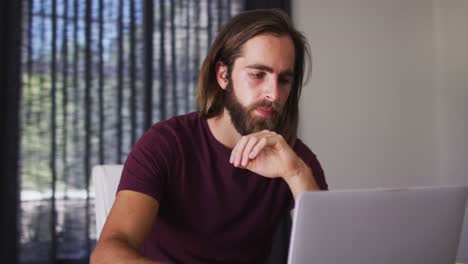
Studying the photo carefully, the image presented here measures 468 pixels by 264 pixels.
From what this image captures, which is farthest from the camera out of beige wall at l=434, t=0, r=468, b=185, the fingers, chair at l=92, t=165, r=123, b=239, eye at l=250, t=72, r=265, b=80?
beige wall at l=434, t=0, r=468, b=185

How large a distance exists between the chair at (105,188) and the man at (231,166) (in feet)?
0.33

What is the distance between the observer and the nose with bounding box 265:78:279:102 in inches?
56.6

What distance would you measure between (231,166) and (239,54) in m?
0.32

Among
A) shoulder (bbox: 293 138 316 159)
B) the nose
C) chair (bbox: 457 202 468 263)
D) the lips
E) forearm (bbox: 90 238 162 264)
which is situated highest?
the nose

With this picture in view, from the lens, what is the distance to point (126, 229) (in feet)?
3.75

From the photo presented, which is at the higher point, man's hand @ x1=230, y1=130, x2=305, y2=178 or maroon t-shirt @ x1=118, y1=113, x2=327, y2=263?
man's hand @ x1=230, y1=130, x2=305, y2=178

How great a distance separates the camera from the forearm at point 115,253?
1011 millimetres

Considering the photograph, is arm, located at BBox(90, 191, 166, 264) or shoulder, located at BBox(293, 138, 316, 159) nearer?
arm, located at BBox(90, 191, 166, 264)

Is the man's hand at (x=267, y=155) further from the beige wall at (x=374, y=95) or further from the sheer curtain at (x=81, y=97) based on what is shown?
the beige wall at (x=374, y=95)

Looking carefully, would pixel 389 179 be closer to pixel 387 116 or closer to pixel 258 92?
pixel 387 116

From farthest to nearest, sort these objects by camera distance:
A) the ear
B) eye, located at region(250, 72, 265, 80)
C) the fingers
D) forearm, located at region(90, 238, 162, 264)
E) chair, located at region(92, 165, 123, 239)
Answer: the ear → eye, located at region(250, 72, 265, 80) → chair, located at region(92, 165, 123, 239) → the fingers → forearm, located at region(90, 238, 162, 264)

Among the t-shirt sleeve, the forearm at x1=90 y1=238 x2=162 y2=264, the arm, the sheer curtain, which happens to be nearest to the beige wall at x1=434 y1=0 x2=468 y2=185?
the sheer curtain

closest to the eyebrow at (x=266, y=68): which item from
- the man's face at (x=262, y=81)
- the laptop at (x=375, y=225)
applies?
the man's face at (x=262, y=81)

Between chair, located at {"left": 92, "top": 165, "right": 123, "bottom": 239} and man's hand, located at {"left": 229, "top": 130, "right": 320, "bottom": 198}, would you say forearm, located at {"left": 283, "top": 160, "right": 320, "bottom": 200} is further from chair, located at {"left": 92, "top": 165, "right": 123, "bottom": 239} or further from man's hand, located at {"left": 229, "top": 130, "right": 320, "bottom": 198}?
chair, located at {"left": 92, "top": 165, "right": 123, "bottom": 239}
